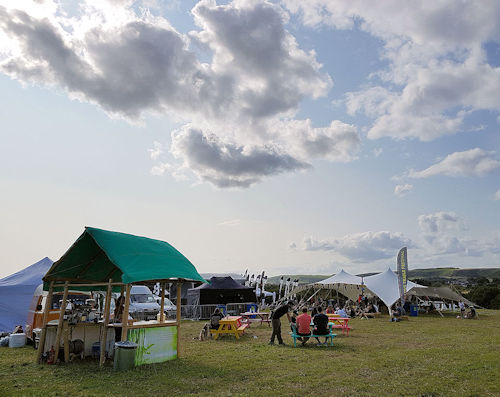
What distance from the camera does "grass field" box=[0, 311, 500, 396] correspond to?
22.2 feet

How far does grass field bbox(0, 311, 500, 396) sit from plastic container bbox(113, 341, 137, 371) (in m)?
0.19

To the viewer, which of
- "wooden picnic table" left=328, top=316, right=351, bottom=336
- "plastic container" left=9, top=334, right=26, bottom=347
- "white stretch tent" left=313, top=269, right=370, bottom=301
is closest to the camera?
"plastic container" left=9, top=334, right=26, bottom=347

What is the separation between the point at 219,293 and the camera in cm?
2634

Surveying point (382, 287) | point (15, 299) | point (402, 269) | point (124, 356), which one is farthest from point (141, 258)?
point (382, 287)

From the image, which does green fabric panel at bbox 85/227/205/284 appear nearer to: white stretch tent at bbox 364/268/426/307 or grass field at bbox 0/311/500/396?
grass field at bbox 0/311/500/396

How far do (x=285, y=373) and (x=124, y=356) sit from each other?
3.44 m

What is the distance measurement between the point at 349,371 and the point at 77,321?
661 centimetres

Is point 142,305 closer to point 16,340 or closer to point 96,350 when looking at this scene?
point 16,340

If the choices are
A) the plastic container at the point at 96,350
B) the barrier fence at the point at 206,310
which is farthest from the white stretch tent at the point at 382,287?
the plastic container at the point at 96,350

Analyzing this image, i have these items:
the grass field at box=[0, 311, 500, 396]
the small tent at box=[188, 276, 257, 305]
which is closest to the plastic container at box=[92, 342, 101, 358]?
the grass field at box=[0, 311, 500, 396]

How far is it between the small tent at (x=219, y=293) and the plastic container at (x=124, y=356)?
→ 17008 mm

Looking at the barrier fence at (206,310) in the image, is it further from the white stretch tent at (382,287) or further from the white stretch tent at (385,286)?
the white stretch tent at (385,286)

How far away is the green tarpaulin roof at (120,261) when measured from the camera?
9172mm

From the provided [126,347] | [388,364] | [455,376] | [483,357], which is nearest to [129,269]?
A: [126,347]
